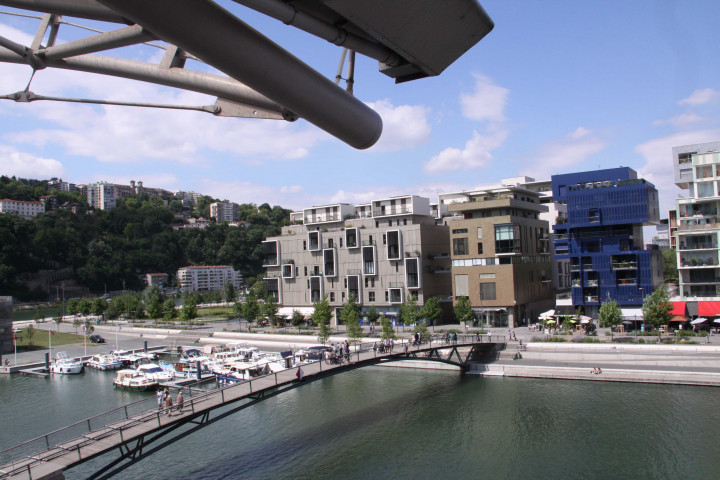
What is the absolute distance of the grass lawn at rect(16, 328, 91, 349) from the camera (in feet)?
193

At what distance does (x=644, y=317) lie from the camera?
4100 cm

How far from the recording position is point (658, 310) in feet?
132

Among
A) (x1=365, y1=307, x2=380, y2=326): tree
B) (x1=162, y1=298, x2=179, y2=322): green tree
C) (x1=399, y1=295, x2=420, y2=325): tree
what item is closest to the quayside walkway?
(x1=399, y1=295, x2=420, y2=325): tree

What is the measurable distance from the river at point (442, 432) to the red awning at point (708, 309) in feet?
Result: 45.4

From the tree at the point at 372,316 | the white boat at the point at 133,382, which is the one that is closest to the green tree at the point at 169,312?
the tree at the point at 372,316

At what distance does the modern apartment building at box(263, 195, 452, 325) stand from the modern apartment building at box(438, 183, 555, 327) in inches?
187

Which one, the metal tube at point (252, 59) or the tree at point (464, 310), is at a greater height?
the metal tube at point (252, 59)

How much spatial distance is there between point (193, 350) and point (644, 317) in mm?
36857

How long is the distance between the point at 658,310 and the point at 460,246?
733 inches

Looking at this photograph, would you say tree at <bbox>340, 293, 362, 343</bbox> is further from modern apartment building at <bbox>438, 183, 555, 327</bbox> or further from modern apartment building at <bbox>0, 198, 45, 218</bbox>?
modern apartment building at <bbox>0, 198, 45, 218</bbox>

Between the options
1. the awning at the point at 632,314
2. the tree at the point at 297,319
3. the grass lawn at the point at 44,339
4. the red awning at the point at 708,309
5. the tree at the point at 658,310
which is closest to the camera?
the tree at the point at 658,310

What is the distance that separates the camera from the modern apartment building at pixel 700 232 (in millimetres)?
45750

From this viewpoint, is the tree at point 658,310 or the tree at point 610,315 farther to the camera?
the tree at point 610,315

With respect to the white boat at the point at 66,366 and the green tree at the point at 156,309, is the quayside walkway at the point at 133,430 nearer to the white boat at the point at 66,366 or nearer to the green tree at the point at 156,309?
the white boat at the point at 66,366
